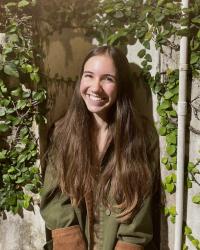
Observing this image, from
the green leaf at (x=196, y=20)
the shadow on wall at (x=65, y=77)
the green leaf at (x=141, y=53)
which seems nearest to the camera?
the green leaf at (x=196, y=20)

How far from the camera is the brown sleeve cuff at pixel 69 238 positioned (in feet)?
6.77

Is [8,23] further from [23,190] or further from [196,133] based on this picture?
[196,133]

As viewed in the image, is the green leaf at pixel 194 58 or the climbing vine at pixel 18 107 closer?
the green leaf at pixel 194 58

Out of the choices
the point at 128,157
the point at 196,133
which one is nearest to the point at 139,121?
the point at 128,157

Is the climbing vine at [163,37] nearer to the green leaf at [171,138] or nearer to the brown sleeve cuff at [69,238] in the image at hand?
the green leaf at [171,138]

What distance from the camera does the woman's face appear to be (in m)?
1.86

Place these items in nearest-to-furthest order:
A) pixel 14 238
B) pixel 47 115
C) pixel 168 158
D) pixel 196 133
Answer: pixel 196 133, pixel 168 158, pixel 47 115, pixel 14 238

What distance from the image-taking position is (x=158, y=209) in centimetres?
210

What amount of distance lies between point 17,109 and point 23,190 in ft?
1.75

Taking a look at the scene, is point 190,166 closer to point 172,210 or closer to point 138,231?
point 172,210

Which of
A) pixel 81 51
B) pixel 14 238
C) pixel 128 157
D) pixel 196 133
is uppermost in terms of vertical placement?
pixel 81 51

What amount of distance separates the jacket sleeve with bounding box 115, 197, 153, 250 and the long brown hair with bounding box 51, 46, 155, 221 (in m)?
0.05

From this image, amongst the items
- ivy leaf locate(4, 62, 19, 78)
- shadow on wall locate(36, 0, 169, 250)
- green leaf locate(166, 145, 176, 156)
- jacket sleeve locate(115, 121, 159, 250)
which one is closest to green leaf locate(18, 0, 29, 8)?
shadow on wall locate(36, 0, 169, 250)

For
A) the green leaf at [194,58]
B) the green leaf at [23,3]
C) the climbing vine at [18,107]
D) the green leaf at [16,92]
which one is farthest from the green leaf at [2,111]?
the green leaf at [194,58]
